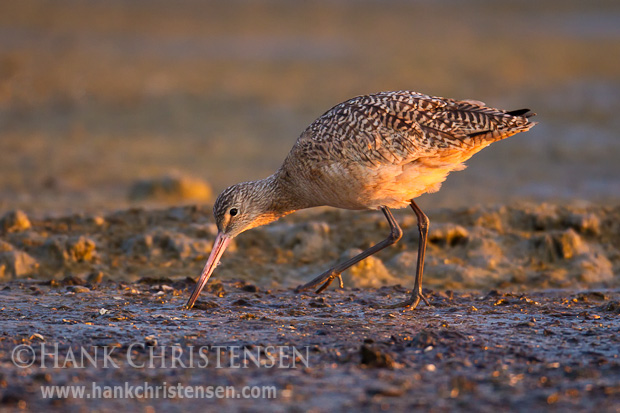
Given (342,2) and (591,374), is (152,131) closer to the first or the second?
(591,374)

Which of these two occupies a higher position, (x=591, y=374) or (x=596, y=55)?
(x=596, y=55)


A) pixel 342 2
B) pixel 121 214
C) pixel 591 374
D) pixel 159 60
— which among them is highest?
pixel 342 2

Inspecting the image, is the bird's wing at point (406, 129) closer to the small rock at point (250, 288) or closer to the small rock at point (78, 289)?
the small rock at point (250, 288)

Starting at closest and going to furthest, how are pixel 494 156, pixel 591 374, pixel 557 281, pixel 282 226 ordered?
1. pixel 591 374
2. pixel 557 281
3. pixel 282 226
4. pixel 494 156

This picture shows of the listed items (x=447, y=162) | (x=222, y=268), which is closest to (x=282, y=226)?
(x=222, y=268)

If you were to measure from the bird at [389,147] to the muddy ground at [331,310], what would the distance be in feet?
1.91

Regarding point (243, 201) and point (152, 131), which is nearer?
point (243, 201)

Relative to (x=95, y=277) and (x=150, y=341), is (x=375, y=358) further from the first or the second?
(x=95, y=277)

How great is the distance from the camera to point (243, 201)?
7.66 m

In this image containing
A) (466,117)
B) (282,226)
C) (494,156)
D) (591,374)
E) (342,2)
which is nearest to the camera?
(591,374)

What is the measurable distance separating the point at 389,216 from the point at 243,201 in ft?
4.11

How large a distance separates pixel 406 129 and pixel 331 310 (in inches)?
59.5

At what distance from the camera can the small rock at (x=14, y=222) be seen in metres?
8.57

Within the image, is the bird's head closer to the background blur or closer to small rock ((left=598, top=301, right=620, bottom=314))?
small rock ((left=598, top=301, right=620, bottom=314))
